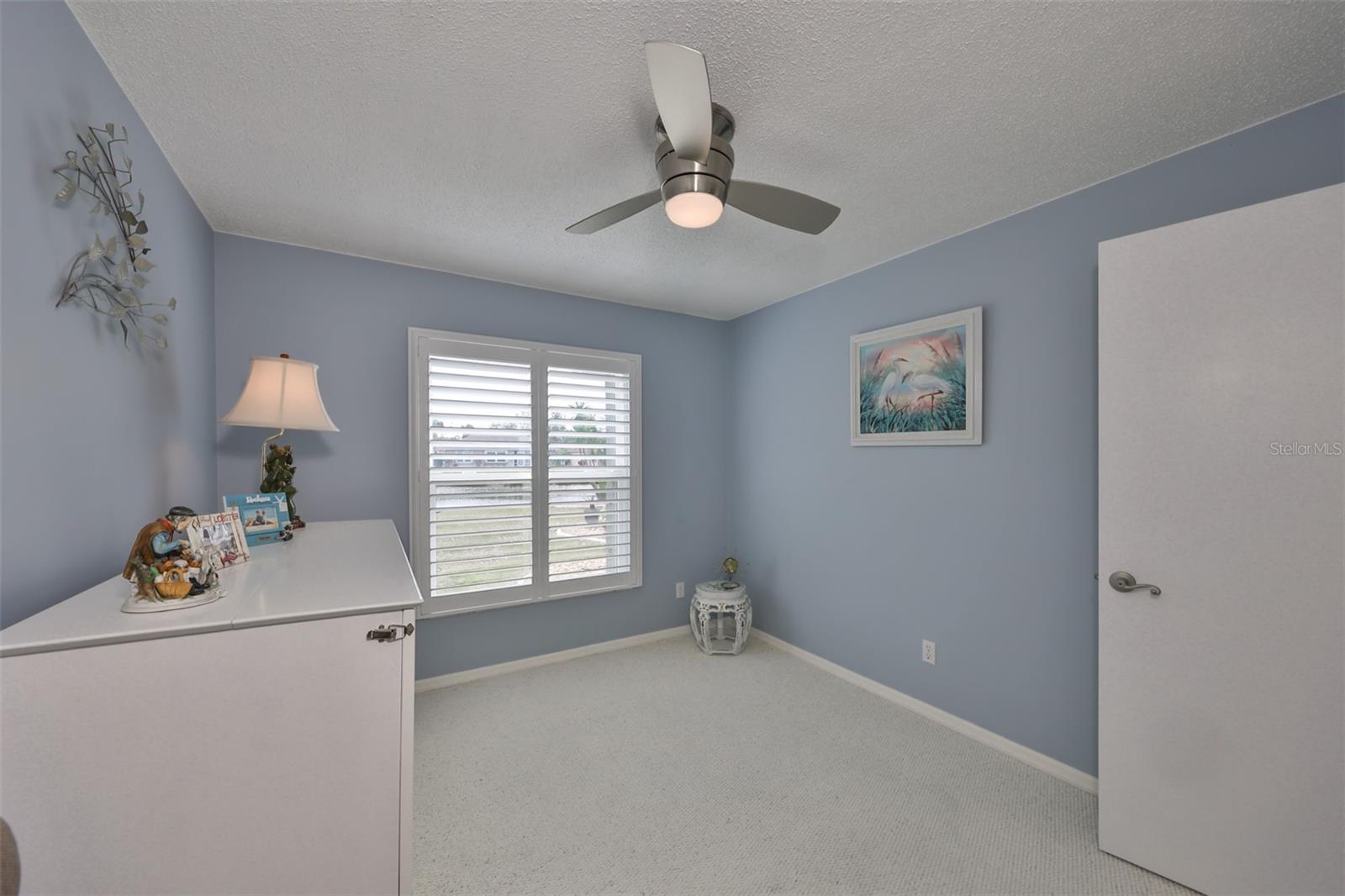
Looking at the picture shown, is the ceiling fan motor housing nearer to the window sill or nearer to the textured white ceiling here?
the textured white ceiling

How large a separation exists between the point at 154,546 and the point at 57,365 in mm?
491

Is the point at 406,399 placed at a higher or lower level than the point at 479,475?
higher

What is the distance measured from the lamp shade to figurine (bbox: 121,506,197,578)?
101 cm

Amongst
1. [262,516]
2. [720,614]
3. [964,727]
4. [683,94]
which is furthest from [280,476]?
[964,727]

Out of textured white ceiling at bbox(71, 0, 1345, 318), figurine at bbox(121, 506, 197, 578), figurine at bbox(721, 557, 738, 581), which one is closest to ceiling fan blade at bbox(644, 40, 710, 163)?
textured white ceiling at bbox(71, 0, 1345, 318)

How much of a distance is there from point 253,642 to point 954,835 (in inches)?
89.3

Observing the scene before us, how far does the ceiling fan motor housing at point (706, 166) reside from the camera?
1545mm

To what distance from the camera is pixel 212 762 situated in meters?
1.02

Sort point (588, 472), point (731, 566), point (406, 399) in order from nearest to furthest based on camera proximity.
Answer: point (406, 399) < point (588, 472) < point (731, 566)

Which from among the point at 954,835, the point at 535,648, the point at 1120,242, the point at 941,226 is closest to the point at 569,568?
the point at 535,648

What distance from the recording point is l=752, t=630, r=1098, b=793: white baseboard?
2.21m

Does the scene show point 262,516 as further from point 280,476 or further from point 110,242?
point 110,242

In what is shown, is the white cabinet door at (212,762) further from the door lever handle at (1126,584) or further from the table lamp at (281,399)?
the door lever handle at (1126,584)

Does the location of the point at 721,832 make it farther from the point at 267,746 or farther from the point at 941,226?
the point at 941,226
